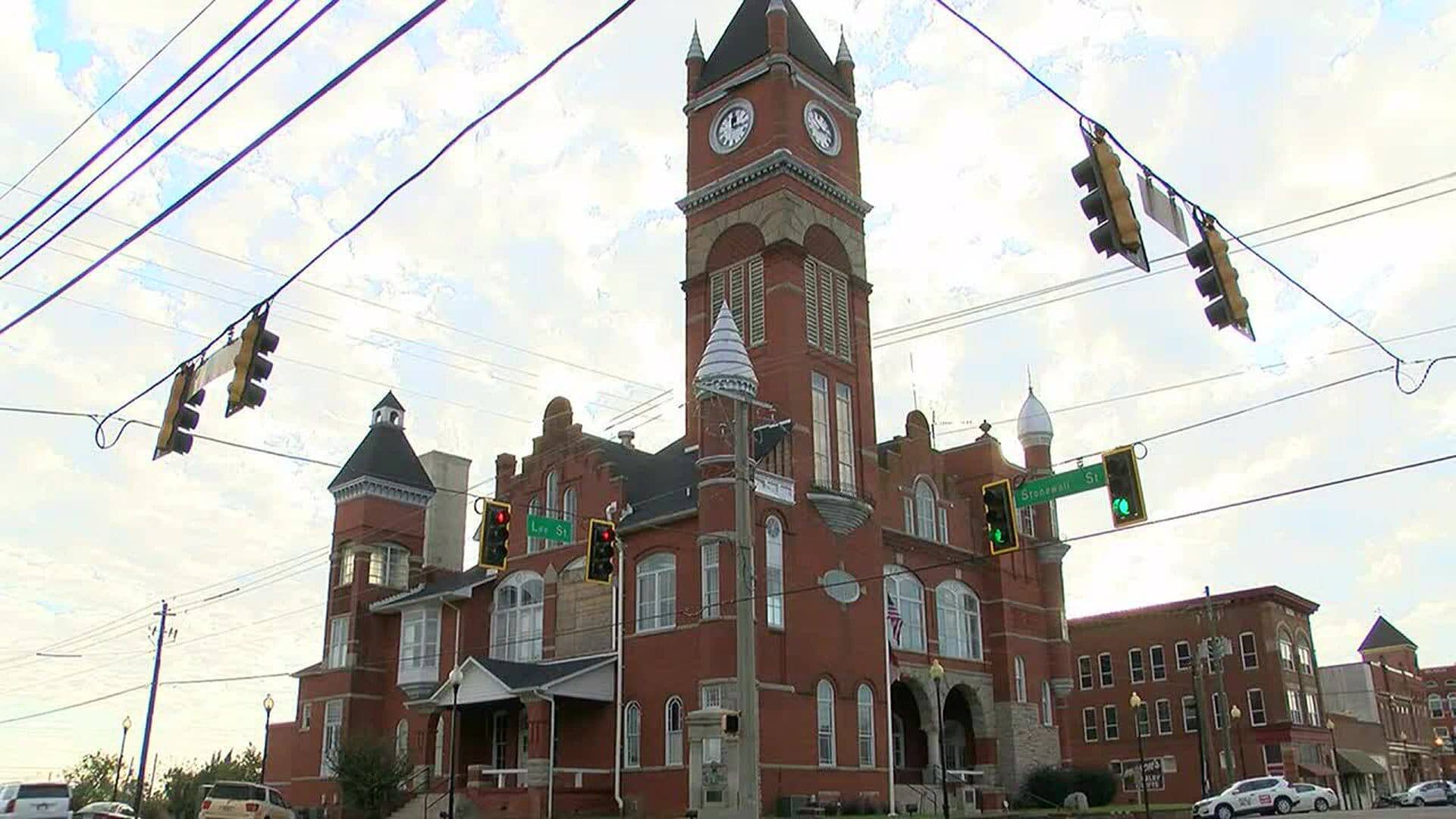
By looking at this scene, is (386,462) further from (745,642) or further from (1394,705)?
(1394,705)

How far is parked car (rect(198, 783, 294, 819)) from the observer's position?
37.0 m

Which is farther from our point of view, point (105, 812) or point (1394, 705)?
point (1394, 705)

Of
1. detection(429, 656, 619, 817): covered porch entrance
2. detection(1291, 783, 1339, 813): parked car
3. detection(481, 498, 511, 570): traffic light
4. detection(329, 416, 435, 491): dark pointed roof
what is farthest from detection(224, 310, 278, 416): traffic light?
detection(329, 416, 435, 491): dark pointed roof

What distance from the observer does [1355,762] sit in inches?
3078

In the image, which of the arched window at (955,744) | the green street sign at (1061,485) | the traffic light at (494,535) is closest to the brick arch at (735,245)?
the traffic light at (494,535)

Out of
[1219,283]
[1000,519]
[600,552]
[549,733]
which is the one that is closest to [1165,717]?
[549,733]

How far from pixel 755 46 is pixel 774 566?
67.4 feet


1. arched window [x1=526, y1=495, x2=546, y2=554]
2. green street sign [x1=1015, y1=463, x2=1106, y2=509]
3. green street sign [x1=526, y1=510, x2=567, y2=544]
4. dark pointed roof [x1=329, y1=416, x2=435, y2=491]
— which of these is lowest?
green street sign [x1=1015, y1=463, x2=1106, y2=509]

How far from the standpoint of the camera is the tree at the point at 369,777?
43.4 meters

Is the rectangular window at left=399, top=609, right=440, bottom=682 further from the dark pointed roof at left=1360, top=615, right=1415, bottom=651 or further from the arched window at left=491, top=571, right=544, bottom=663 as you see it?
the dark pointed roof at left=1360, top=615, right=1415, bottom=651

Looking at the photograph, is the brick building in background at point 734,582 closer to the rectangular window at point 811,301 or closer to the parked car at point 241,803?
the rectangular window at point 811,301

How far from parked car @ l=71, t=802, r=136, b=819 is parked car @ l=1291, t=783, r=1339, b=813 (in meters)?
37.7

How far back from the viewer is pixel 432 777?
47438mm

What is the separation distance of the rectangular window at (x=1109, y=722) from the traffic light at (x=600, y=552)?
5755 cm
